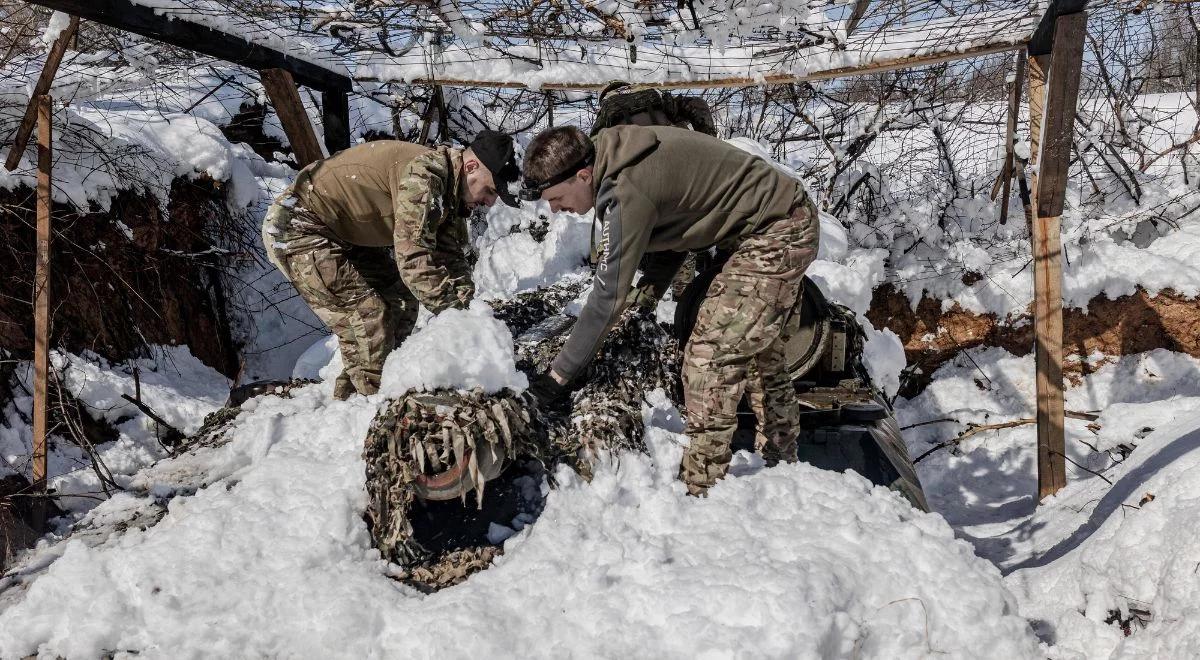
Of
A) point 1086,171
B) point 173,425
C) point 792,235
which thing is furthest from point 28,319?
point 1086,171

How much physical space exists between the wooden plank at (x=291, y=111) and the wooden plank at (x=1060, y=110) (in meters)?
3.99

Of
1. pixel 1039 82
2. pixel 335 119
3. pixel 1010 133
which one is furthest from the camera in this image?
pixel 1010 133

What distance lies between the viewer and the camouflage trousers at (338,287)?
3.01 meters

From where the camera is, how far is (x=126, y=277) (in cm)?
423

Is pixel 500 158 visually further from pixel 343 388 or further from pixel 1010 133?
pixel 1010 133

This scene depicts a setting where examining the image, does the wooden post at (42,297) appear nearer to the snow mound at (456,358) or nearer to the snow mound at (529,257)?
the snow mound at (456,358)

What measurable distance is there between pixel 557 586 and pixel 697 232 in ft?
4.29

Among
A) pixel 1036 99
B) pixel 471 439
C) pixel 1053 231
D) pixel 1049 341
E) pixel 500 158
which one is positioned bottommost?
pixel 1049 341

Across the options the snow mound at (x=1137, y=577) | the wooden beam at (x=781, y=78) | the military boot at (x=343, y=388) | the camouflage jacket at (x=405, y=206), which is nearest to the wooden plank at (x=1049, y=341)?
the wooden beam at (x=781, y=78)

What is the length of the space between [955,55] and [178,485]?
4.38 m

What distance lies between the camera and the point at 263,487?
2211 mm

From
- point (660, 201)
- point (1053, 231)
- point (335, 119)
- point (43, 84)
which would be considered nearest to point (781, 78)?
point (1053, 231)

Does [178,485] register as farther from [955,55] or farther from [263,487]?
[955,55]

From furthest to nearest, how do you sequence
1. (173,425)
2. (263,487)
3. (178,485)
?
(173,425) < (178,485) < (263,487)
